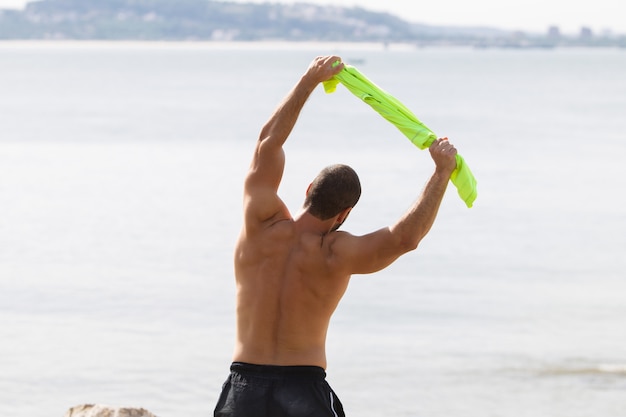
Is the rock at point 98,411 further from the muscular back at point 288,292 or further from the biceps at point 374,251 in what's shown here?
the biceps at point 374,251

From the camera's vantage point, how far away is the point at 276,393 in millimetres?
5094

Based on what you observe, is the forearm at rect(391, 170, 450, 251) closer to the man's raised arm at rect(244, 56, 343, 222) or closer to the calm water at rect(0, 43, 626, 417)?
the man's raised arm at rect(244, 56, 343, 222)

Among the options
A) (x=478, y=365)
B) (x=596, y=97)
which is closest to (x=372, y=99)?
(x=478, y=365)

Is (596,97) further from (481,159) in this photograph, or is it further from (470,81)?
(481,159)

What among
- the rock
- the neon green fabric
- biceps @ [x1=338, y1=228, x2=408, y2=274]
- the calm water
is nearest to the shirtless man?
biceps @ [x1=338, y1=228, x2=408, y2=274]

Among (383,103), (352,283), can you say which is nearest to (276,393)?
(383,103)

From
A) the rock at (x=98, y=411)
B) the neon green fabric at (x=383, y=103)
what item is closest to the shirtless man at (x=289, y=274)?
the neon green fabric at (x=383, y=103)

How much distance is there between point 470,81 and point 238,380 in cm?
11281

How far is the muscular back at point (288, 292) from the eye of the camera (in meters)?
5.15

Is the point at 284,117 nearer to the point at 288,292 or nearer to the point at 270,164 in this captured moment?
the point at 270,164

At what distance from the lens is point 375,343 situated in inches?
563

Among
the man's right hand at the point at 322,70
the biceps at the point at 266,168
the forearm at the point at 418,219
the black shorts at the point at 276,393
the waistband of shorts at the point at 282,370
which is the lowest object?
the black shorts at the point at 276,393

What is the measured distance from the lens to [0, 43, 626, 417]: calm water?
12.6 meters

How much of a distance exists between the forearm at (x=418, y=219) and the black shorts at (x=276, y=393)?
683mm
